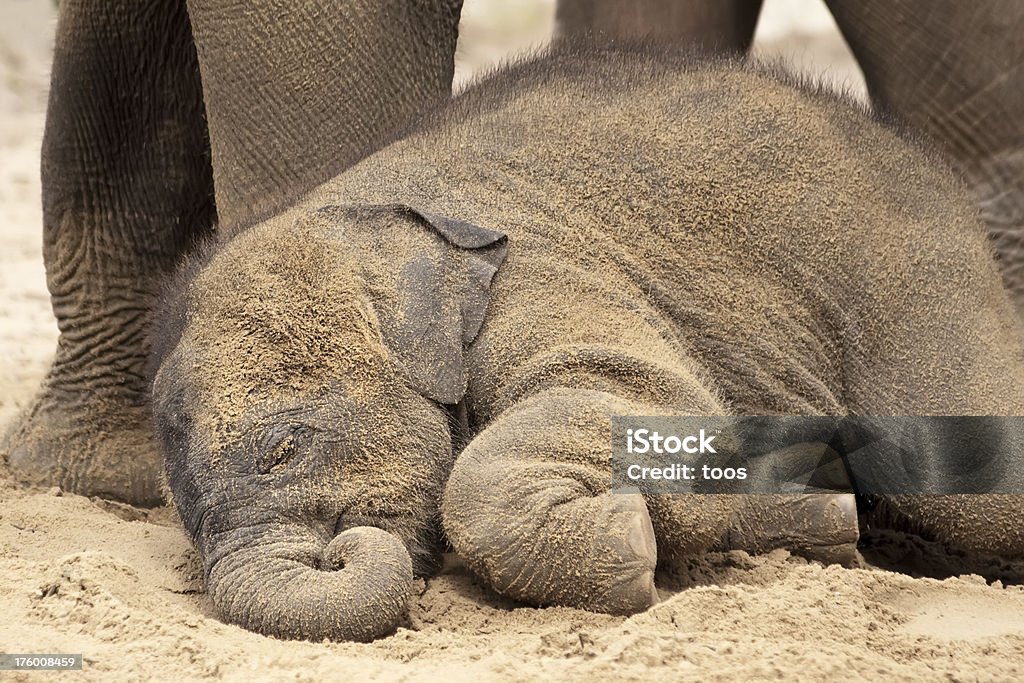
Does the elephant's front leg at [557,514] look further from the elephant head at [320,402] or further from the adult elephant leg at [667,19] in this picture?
the adult elephant leg at [667,19]

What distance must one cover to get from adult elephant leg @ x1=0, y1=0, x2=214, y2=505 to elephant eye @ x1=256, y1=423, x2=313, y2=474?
122 cm

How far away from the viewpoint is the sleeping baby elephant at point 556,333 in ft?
8.47

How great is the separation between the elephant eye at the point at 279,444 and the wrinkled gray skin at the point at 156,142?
0.63 meters

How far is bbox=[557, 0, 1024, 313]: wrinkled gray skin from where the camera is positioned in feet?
11.9

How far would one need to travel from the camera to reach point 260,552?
2.58 m

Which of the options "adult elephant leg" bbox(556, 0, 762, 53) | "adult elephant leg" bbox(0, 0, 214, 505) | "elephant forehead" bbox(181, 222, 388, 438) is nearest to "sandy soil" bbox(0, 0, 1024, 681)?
"elephant forehead" bbox(181, 222, 388, 438)

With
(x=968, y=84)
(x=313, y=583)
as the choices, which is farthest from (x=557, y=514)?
(x=968, y=84)

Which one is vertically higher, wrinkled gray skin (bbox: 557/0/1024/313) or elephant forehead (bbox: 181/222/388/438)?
wrinkled gray skin (bbox: 557/0/1024/313)

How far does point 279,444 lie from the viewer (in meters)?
2.68

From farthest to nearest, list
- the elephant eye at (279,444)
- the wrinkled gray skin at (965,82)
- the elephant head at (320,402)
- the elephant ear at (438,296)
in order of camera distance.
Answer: the wrinkled gray skin at (965,82)
the elephant ear at (438,296)
the elephant eye at (279,444)
the elephant head at (320,402)

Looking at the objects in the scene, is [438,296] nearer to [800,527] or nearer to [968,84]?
[800,527]

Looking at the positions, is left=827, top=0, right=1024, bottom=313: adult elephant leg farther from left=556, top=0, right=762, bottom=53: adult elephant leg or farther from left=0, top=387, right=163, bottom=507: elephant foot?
left=0, top=387, right=163, bottom=507: elephant foot

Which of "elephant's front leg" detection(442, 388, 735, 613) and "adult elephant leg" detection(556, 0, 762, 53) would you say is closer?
"elephant's front leg" detection(442, 388, 735, 613)

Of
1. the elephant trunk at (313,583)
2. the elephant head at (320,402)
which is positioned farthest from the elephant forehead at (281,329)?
the elephant trunk at (313,583)
